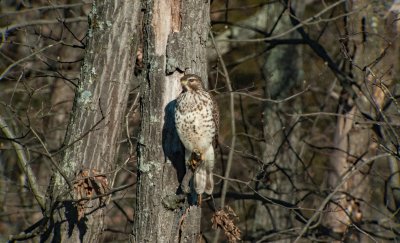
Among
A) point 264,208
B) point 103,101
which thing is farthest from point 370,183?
point 103,101

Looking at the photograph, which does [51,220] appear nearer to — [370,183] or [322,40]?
[370,183]

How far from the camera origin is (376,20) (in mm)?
7926

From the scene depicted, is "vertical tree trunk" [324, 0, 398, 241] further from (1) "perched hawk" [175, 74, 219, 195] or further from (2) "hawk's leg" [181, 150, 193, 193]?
(2) "hawk's leg" [181, 150, 193, 193]

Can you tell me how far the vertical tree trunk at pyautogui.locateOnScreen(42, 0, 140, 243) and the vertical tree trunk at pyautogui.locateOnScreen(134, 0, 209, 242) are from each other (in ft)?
2.74

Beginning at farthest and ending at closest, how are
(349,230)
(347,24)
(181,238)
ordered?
(347,24) < (349,230) < (181,238)

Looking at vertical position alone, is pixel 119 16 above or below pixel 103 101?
above

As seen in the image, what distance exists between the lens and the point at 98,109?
5.90 m

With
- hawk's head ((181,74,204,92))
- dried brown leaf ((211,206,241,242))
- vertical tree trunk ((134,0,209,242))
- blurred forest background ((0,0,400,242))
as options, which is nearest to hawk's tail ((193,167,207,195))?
vertical tree trunk ((134,0,209,242))

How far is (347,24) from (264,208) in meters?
2.44

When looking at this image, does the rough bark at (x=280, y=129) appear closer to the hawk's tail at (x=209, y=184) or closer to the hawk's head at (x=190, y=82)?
the hawk's tail at (x=209, y=184)

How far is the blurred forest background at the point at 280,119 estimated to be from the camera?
693 cm

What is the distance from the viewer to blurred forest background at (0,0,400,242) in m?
6.93

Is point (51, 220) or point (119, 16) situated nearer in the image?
point (51, 220)

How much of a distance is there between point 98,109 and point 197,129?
113 cm
